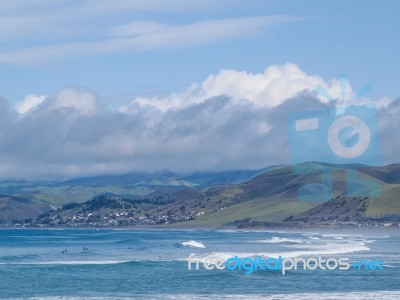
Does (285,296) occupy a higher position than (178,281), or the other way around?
(178,281)

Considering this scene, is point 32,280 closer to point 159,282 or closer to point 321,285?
point 159,282

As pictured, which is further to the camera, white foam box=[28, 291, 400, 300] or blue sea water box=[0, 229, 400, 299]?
blue sea water box=[0, 229, 400, 299]

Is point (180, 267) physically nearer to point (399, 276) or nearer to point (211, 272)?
point (211, 272)

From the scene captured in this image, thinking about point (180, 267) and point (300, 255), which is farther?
point (300, 255)

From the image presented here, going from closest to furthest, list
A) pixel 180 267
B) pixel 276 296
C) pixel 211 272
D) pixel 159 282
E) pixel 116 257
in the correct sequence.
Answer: pixel 276 296 < pixel 159 282 < pixel 211 272 < pixel 180 267 < pixel 116 257

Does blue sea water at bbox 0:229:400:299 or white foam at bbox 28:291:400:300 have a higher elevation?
blue sea water at bbox 0:229:400:299

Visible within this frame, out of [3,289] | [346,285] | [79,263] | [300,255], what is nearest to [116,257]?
[79,263]

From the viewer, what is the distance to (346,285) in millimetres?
72938

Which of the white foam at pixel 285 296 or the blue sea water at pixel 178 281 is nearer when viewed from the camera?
the white foam at pixel 285 296

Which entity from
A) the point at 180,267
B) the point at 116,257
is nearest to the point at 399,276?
the point at 180,267

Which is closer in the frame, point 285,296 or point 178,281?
point 285,296

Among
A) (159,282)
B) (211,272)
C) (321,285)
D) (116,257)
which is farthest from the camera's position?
(116,257)

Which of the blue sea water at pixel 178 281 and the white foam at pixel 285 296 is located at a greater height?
the blue sea water at pixel 178 281

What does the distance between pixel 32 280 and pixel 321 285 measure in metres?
26.3
